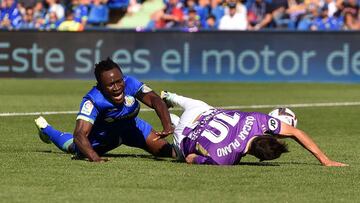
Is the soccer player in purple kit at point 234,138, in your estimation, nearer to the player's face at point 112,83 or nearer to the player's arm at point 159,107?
the player's arm at point 159,107

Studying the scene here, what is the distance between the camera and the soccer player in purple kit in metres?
11.0

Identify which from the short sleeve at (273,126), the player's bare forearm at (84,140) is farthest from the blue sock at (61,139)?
the short sleeve at (273,126)

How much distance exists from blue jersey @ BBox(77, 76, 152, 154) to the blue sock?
630 millimetres

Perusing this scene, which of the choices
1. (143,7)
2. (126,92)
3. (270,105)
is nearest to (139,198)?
(126,92)

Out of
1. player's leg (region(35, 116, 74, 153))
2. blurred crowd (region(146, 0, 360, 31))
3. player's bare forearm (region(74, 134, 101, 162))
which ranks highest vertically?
player's bare forearm (region(74, 134, 101, 162))

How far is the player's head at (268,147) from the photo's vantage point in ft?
35.6

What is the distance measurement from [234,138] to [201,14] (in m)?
21.2

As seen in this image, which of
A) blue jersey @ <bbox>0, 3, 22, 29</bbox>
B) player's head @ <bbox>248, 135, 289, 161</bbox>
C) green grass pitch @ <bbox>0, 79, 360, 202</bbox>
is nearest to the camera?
green grass pitch @ <bbox>0, 79, 360, 202</bbox>

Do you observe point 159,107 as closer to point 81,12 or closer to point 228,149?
point 228,149

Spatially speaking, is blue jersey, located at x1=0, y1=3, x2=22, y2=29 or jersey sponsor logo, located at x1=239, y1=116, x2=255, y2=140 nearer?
jersey sponsor logo, located at x1=239, y1=116, x2=255, y2=140

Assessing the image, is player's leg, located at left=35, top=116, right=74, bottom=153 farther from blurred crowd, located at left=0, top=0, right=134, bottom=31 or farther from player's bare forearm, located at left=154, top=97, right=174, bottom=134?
blurred crowd, located at left=0, top=0, right=134, bottom=31

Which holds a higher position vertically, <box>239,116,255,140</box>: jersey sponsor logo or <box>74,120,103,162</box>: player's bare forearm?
<box>239,116,255,140</box>: jersey sponsor logo

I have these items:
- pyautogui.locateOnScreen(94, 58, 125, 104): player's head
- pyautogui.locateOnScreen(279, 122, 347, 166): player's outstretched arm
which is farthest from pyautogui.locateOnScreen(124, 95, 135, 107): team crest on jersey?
pyautogui.locateOnScreen(279, 122, 347, 166): player's outstretched arm

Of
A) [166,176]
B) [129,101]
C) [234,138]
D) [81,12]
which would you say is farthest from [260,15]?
[166,176]
